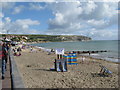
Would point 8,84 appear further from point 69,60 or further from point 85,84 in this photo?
point 69,60

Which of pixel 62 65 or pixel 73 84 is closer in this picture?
pixel 73 84

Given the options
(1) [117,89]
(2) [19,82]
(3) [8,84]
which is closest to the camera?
(2) [19,82]

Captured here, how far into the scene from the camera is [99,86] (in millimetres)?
7469

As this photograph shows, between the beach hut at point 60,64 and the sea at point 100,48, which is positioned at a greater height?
the beach hut at point 60,64

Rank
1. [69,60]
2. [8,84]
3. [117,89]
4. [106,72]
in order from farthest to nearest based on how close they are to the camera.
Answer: [69,60] < [106,72] < [117,89] < [8,84]

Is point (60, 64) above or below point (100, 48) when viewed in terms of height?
above

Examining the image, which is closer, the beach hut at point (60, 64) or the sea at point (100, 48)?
the beach hut at point (60, 64)

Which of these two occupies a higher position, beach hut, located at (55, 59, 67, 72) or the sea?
beach hut, located at (55, 59, 67, 72)

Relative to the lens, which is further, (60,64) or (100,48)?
(100,48)

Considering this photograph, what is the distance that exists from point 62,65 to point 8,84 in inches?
211

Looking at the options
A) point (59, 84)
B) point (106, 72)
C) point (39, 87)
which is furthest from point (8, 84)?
point (106, 72)

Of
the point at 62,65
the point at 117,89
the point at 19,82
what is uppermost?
the point at 19,82

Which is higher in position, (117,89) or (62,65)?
(62,65)

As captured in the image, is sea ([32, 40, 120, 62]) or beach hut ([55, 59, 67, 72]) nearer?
beach hut ([55, 59, 67, 72])
